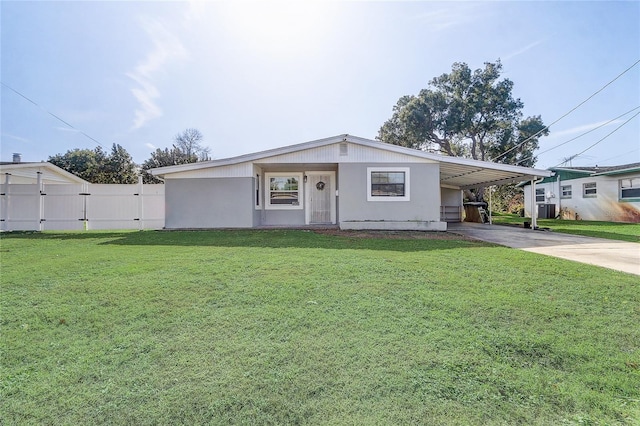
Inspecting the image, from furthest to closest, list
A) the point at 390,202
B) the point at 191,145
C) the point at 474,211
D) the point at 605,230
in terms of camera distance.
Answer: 1. the point at 191,145
2. the point at 474,211
3. the point at 605,230
4. the point at 390,202

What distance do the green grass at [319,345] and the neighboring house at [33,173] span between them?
10.3 meters

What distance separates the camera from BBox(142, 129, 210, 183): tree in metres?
28.3

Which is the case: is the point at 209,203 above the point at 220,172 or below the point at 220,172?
below

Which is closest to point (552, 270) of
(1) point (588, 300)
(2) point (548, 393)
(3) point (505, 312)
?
(1) point (588, 300)

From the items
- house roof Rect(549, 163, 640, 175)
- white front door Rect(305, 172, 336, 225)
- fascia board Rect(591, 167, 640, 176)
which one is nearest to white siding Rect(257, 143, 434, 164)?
white front door Rect(305, 172, 336, 225)

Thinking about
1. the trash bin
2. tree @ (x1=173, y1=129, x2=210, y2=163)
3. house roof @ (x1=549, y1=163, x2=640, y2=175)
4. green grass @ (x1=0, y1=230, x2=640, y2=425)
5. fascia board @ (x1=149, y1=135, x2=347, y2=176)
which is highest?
tree @ (x1=173, y1=129, x2=210, y2=163)

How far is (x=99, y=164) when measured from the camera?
25703mm

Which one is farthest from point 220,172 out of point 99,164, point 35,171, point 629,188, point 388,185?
point 629,188

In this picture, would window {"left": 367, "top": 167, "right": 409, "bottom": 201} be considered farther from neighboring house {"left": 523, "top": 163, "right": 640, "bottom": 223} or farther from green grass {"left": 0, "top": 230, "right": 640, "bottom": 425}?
neighboring house {"left": 523, "top": 163, "right": 640, "bottom": 223}

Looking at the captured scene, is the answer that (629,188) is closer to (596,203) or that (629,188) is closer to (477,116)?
(596,203)

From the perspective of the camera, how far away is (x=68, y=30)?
13.6m

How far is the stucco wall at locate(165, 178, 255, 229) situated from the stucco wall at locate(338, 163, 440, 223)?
3.66 metres

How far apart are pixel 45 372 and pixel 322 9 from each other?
10.5 m

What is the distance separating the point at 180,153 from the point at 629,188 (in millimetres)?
34188
